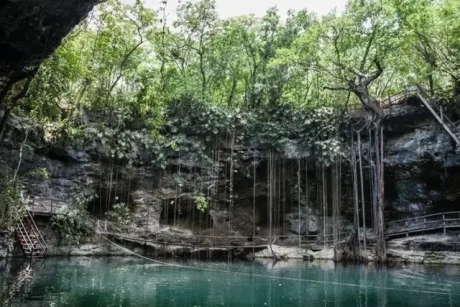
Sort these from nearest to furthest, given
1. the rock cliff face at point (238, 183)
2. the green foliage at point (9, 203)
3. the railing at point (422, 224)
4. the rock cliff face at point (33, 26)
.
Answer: the rock cliff face at point (33, 26), the green foliage at point (9, 203), the railing at point (422, 224), the rock cliff face at point (238, 183)

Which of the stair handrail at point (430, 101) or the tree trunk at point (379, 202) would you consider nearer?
the tree trunk at point (379, 202)

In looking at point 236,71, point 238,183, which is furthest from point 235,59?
point 238,183

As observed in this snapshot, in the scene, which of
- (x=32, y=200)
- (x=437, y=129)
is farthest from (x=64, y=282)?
(x=437, y=129)

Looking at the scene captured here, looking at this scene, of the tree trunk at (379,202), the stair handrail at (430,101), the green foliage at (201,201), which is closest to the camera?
the tree trunk at (379,202)

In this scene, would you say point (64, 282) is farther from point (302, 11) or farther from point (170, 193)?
point (302, 11)

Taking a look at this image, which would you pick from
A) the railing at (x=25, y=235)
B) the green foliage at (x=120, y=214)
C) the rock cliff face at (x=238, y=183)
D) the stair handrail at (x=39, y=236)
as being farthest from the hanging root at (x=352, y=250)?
the railing at (x=25, y=235)

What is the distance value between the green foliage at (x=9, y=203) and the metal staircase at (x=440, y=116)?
15000 mm

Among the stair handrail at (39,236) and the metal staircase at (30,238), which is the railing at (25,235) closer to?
the metal staircase at (30,238)

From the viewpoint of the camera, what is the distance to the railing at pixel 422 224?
16.1m

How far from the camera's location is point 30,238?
1347cm

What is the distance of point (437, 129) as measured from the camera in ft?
56.5

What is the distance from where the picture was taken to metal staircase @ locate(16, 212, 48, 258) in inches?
512

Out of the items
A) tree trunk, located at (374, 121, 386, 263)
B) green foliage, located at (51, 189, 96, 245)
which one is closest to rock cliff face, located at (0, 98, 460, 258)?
green foliage, located at (51, 189, 96, 245)

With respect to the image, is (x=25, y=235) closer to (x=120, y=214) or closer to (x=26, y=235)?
(x=26, y=235)
